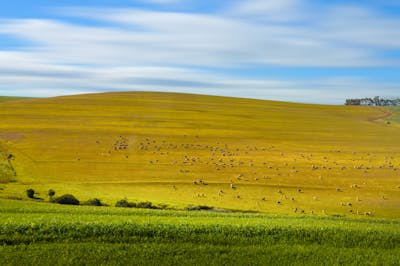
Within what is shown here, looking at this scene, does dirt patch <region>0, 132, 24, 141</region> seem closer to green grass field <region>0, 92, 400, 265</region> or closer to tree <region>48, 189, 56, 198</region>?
green grass field <region>0, 92, 400, 265</region>

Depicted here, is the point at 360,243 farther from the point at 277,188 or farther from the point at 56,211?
the point at 277,188

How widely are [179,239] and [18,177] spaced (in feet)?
77.3

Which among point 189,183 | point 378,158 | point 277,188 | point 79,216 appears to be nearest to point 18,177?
point 189,183

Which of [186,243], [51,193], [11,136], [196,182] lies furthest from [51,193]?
[11,136]

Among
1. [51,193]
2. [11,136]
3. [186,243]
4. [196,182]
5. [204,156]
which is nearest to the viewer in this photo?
[186,243]

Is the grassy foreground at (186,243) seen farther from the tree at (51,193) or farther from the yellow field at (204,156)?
the tree at (51,193)

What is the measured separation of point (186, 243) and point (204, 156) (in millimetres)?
33070

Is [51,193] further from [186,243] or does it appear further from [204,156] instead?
[204,156]

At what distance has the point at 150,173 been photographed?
3691 cm

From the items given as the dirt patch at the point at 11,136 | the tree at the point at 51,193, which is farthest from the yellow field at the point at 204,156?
the tree at the point at 51,193

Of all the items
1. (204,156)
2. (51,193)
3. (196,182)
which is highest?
(204,156)

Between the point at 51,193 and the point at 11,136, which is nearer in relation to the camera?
the point at 51,193

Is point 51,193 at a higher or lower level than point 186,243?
lower

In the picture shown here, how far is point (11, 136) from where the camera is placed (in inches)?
2144
